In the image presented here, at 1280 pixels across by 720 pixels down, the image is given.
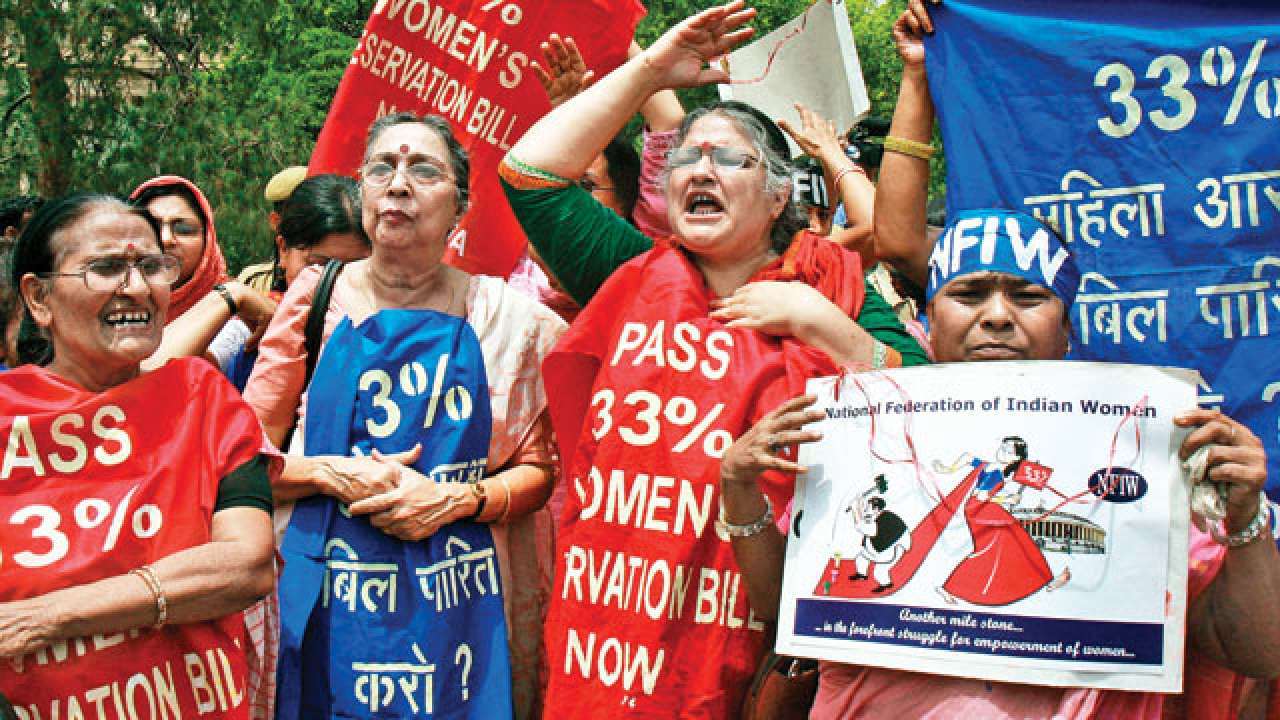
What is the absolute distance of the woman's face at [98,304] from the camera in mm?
3205

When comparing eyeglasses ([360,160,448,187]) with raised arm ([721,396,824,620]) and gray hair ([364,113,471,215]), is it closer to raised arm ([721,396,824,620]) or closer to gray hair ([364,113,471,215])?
gray hair ([364,113,471,215])

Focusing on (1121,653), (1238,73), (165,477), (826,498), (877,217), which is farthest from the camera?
(877,217)

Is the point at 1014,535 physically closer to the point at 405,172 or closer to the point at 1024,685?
the point at 1024,685

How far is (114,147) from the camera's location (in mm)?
11164

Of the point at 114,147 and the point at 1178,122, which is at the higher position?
the point at 114,147

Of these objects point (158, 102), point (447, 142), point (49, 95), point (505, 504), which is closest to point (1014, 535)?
point (505, 504)

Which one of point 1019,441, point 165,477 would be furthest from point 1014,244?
point 165,477

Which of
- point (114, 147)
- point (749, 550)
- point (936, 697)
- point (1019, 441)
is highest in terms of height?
point (114, 147)

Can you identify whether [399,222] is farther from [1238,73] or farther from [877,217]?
[1238,73]

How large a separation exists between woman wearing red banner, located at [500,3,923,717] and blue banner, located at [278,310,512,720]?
0.31m

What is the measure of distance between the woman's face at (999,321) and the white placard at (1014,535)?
0.68ft

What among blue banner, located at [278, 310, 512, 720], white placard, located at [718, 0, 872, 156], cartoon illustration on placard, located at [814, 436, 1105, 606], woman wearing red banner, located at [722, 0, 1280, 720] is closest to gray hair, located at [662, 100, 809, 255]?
woman wearing red banner, located at [722, 0, 1280, 720]

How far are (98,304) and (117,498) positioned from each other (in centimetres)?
46

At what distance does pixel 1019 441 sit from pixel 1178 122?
1360mm
